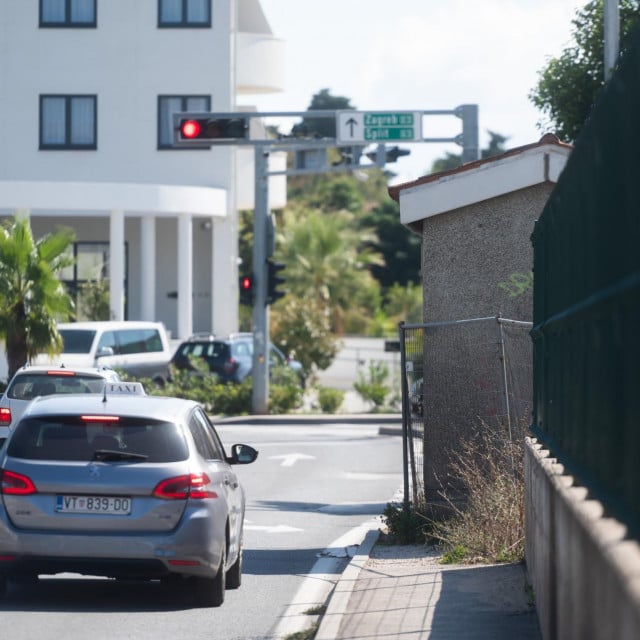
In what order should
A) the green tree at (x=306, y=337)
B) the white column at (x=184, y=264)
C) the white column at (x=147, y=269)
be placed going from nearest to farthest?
1. the green tree at (x=306, y=337)
2. the white column at (x=147, y=269)
3. the white column at (x=184, y=264)

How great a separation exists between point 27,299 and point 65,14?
1809 centimetres

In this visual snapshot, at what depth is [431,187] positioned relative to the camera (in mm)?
13070

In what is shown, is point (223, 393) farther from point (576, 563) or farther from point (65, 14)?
point (576, 563)

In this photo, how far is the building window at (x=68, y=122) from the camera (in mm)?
40844

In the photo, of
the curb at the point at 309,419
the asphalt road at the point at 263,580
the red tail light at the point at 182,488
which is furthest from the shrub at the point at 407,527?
the curb at the point at 309,419

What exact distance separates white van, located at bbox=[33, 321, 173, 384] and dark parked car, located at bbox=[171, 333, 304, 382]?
1.04 m

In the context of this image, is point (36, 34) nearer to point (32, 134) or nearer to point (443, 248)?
point (32, 134)

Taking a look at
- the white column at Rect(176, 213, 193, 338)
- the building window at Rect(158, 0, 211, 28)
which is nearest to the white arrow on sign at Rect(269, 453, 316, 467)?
the white column at Rect(176, 213, 193, 338)

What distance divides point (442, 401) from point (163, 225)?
31.8 metres

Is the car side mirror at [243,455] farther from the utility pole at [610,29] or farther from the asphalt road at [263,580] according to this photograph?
the utility pole at [610,29]

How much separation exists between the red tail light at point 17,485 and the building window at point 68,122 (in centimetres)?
3300

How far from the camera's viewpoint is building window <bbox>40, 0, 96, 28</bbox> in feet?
134

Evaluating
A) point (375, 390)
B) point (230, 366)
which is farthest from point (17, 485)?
point (375, 390)

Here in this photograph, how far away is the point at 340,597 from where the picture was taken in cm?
911
